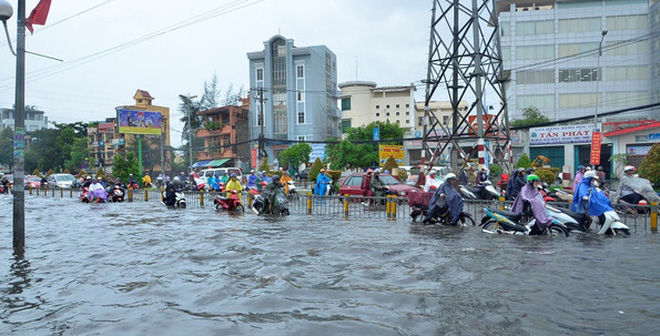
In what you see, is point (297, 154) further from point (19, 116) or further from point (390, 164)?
point (19, 116)

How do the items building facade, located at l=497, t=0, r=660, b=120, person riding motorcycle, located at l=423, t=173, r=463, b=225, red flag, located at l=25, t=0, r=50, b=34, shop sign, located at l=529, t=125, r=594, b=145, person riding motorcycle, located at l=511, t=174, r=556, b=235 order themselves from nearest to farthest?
red flag, located at l=25, t=0, r=50, b=34 < person riding motorcycle, located at l=511, t=174, r=556, b=235 < person riding motorcycle, located at l=423, t=173, r=463, b=225 < shop sign, located at l=529, t=125, r=594, b=145 < building facade, located at l=497, t=0, r=660, b=120

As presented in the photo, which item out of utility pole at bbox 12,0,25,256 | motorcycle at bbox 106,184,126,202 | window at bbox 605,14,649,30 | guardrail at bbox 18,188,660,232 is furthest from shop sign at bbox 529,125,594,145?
utility pole at bbox 12,0,25,256

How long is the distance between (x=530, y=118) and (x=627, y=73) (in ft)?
36.5

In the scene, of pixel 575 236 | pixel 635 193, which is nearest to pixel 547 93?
pixel 635 193

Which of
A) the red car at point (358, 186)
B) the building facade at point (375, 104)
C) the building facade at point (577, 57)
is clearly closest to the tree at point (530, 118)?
the building facade at point (577, 57)

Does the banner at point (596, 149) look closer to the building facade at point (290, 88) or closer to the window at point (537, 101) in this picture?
the window at point (537, 101)

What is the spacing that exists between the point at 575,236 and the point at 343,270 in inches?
222

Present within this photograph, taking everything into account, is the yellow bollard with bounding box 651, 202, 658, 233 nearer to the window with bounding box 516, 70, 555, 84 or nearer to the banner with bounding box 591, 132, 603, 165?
the banner with bounding box 591, 132, 603, 165

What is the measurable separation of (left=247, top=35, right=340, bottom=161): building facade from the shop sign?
2826 centimetres

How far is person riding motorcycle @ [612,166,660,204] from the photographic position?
515 inches

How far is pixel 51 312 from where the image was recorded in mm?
5648

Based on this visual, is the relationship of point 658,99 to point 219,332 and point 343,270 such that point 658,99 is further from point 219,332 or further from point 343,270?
point 219,332

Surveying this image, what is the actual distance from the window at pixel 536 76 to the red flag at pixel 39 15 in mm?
48127

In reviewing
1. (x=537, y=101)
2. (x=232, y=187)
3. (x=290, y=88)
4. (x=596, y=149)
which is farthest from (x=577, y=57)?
(x=232, y=187)
